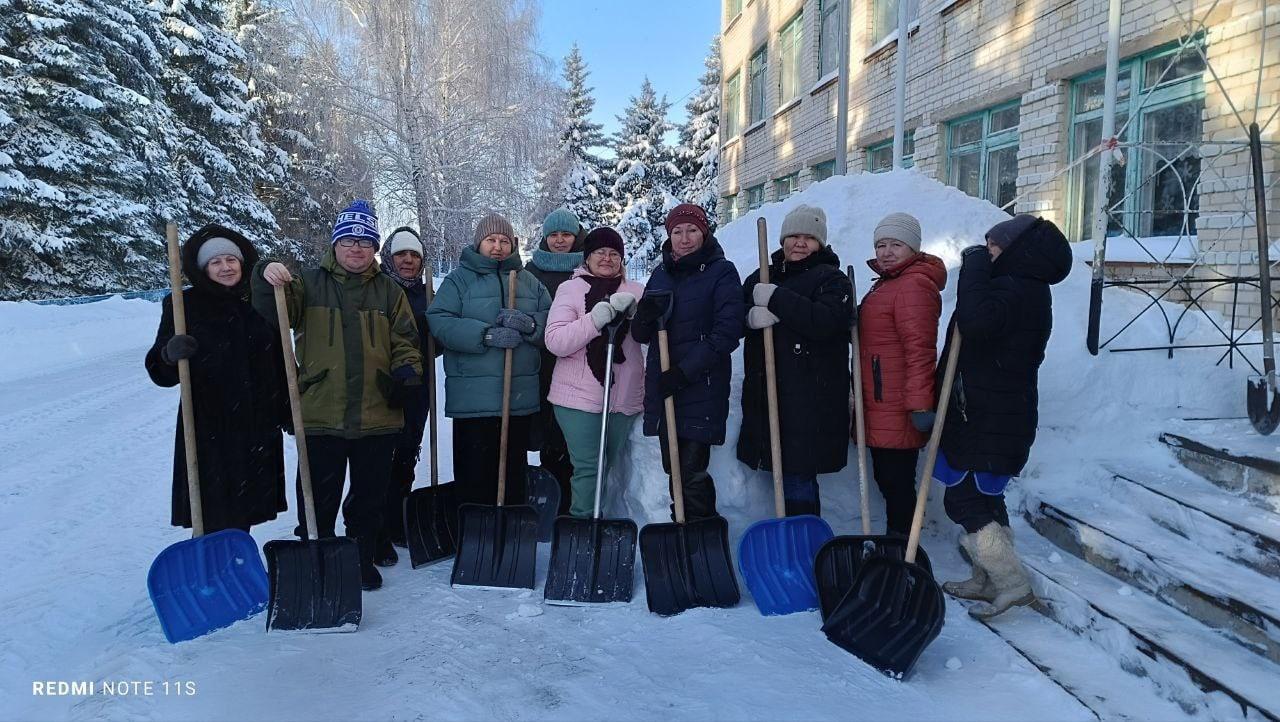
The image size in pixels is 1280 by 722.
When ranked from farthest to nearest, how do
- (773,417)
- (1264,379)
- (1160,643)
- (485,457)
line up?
1. (485,457)
2. (1264,379)
3. (773,417)
4. (1160,643)

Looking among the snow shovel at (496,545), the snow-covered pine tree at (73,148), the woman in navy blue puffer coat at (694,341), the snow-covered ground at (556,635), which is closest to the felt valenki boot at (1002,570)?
the snow-covered ground at (556,635)

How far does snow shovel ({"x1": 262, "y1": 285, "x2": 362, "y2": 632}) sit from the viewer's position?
291cm

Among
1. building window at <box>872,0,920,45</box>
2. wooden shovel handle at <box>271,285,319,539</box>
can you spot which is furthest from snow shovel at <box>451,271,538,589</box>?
building window at <box>872,0,920,45</box>

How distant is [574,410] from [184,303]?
5.90 feet

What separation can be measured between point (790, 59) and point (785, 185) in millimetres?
2412

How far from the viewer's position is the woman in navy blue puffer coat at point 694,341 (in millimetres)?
3242

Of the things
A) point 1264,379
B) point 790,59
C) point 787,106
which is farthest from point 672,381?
point 790,59

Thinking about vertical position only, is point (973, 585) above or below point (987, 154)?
below

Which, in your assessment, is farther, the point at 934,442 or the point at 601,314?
the point at 601,314

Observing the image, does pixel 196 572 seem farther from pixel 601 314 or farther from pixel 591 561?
pixel 601 314

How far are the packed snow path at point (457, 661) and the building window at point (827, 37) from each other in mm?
10625

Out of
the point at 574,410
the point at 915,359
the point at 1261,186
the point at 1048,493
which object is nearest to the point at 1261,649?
the point at 1048,493

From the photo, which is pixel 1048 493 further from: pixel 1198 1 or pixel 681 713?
pixel 1198 1

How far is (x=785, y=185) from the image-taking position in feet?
46.8
